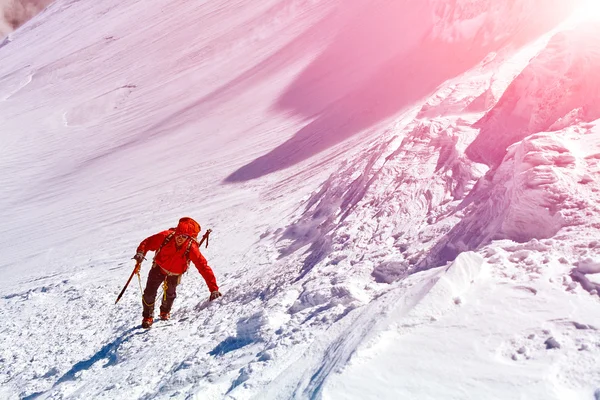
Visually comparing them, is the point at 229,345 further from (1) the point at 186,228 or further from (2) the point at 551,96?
(2) the point at 551,96

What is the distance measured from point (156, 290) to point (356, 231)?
196 centimetres

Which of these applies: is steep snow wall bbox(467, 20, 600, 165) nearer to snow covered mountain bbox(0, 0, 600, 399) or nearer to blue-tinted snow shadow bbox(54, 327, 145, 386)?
snow covered mountain bbox(0, 0, 600, 399)

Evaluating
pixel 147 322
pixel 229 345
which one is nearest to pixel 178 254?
pixel 147 322

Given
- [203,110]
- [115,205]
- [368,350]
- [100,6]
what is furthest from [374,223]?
[100,6]

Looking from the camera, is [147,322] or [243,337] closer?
[243,337]

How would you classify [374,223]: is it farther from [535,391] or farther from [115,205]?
[115,205]

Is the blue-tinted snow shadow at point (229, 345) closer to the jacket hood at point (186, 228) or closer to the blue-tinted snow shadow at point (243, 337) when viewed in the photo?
the blue-tinted snow shadow at point (243, 337)

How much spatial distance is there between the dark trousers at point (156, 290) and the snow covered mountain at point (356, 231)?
0.54 feet

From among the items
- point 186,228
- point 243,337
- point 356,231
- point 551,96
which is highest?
point 186,228

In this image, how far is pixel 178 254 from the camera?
4895mm

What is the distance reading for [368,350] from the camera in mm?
2732

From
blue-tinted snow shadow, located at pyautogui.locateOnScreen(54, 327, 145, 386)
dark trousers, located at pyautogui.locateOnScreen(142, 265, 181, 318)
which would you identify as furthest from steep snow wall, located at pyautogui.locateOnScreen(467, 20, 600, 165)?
blue-tinted snow shadow, located at pyautogui.locateOnScreen(54, 327, 145, 386)

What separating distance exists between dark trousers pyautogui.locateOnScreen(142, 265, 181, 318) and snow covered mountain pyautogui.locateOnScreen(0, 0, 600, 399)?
16cm

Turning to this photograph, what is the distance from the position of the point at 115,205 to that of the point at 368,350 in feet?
29.1
